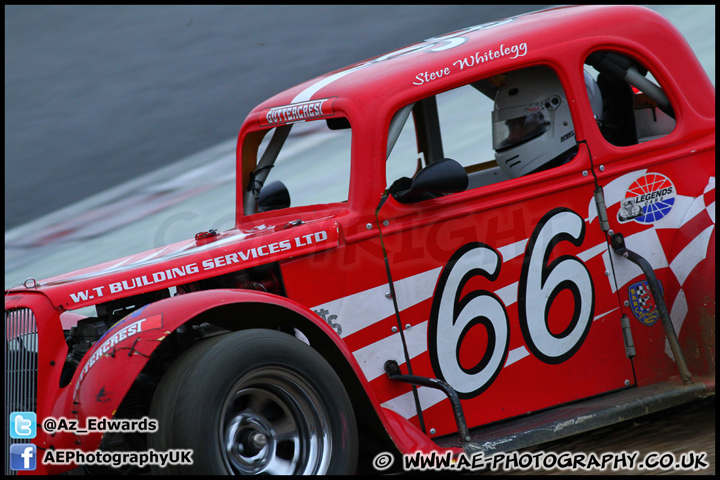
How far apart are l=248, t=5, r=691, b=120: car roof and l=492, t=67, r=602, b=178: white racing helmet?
0.74 ft

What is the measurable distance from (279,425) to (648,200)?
220 cm

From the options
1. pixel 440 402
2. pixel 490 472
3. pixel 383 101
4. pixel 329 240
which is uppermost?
pixel 383 101

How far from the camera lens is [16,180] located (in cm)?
928

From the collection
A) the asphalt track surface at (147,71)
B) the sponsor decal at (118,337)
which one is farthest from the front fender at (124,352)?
the asphalt track surface at (147,71)

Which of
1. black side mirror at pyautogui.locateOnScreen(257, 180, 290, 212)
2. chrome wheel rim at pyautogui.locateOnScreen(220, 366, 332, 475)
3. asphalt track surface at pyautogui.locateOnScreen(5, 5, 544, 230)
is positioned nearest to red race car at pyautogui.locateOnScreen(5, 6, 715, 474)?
chrome wheel rim at pyautogui.locateOnScreen(220, 366, 332, 475)

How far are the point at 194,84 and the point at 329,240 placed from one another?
7.68m

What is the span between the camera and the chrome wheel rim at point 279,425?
9.99 feet

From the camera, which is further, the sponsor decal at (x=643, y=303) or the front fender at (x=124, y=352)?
the sponsor decal at (x=643, y=303)

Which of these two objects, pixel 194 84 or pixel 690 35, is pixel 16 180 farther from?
pixel 690 35

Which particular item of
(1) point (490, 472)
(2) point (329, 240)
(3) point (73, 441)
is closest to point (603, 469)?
(1) point (490, 472)

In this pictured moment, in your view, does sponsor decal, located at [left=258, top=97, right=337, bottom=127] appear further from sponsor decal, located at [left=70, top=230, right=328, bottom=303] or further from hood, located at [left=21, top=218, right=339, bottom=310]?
sponsor decal, located at [left=70, top=230, right=328, bottom=303]

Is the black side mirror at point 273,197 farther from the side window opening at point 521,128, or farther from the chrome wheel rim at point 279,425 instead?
the chrome wheel rim at point 279,425

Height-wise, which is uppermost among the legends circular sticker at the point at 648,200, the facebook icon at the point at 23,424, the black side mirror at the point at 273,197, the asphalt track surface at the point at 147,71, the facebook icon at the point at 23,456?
the asphalt track surface at the point at 147,71

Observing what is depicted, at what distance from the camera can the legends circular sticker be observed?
396 cm
